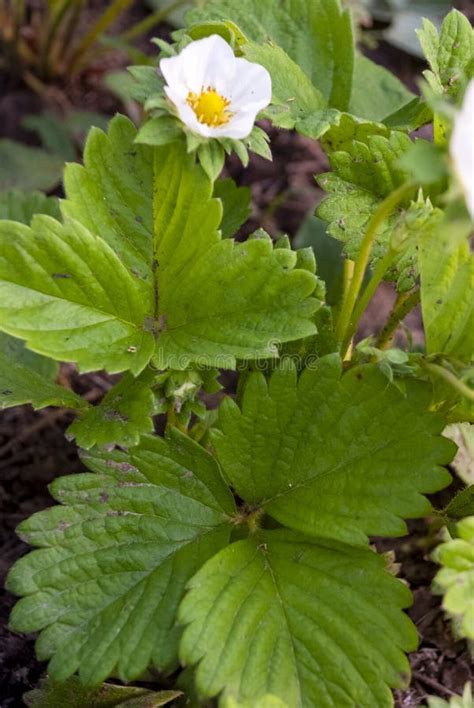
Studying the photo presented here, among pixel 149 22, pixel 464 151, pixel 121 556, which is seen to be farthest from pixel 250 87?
pixel 149 22

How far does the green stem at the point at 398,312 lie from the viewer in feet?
5.26

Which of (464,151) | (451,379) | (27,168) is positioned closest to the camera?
(464,151)

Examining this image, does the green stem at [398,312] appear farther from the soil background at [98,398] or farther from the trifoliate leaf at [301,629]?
the trifoliate leaf at [301,629]

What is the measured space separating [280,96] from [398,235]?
41cm

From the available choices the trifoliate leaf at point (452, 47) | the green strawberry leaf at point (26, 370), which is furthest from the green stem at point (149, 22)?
the trifoliate leaf at point (452, 47)

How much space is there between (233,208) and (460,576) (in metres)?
0.86

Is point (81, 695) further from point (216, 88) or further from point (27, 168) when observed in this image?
point (27, 168)

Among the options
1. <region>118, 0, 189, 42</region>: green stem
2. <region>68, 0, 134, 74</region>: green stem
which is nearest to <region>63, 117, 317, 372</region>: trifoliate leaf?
<region>68, 0, 134, 74</region>: green stem

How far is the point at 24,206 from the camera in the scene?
6.20 feet

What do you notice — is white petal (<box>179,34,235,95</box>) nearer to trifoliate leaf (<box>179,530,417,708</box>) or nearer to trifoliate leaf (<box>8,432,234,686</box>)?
trifoliate leaf (<box>8,432,234,686</box>)

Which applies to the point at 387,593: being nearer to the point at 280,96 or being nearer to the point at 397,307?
the point at 397,307

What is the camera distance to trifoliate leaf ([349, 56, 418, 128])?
1844mm

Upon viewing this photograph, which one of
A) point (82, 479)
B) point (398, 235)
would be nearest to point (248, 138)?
point (398, 235)

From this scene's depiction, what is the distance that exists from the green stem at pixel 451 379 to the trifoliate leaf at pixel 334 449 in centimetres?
4
